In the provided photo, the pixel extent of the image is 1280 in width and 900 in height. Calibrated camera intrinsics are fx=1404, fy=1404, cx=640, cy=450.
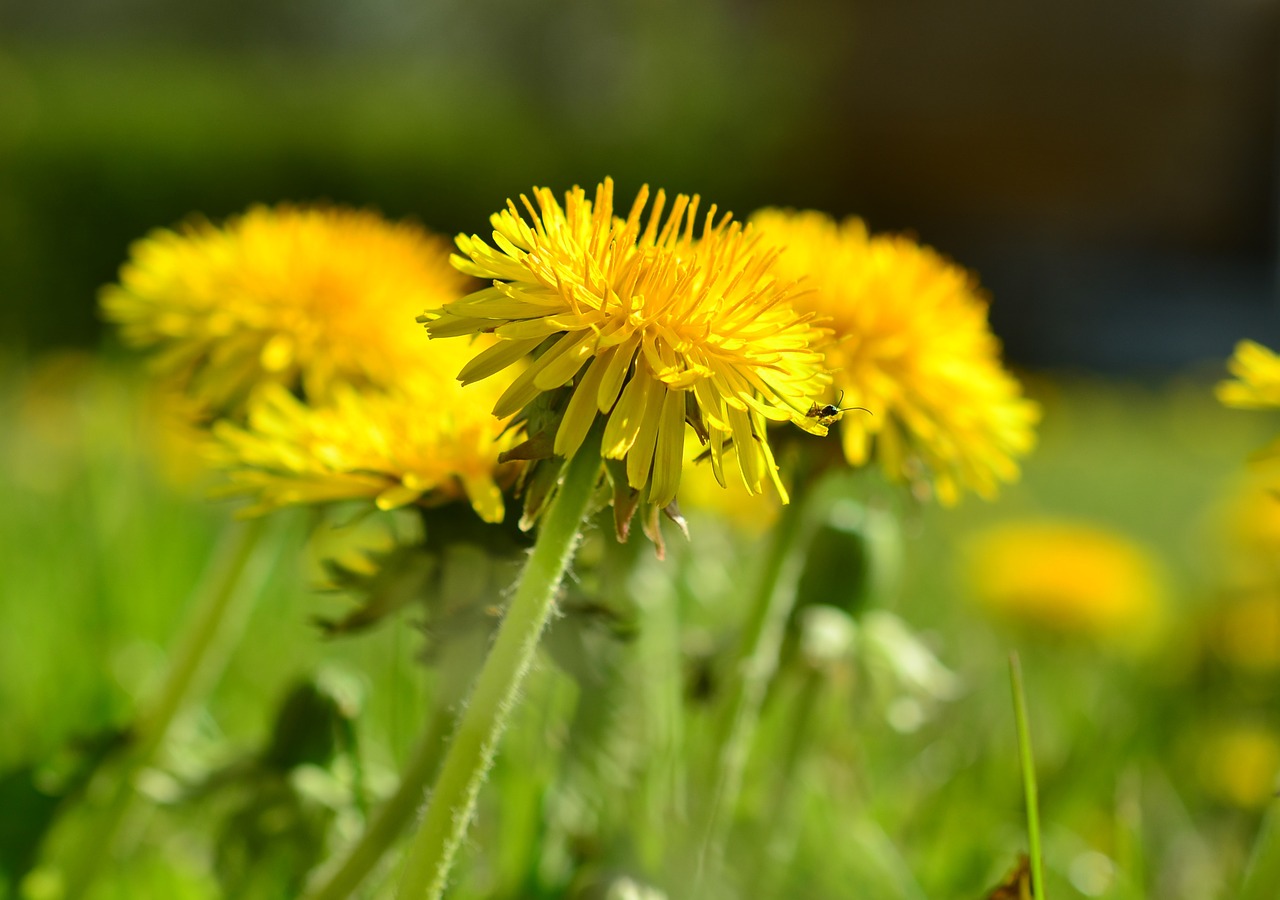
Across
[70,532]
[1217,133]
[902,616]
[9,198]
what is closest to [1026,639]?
[902,616]

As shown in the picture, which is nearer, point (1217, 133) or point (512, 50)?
point (1217, 133)

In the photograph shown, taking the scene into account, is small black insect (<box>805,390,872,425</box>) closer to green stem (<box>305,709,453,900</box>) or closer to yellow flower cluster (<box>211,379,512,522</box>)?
yellow flower cluster (<box>211,379,512,522</box>)

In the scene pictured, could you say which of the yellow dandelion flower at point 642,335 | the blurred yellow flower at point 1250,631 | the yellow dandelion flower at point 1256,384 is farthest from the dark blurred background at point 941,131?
the yellow dandelion flower at point 642,335

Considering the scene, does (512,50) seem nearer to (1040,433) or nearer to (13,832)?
(1040,433)

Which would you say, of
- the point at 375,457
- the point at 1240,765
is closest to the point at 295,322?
the point at 375,457

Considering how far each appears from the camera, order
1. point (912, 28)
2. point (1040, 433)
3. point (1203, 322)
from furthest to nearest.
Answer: point (912, 28) < point (1203, 322) < point (1040, 433)

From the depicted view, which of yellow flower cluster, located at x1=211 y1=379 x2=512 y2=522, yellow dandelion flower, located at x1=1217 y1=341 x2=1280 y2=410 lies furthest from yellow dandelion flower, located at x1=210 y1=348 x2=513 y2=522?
yellow dandelion flower, located at x1=1217 y1=341 x2=1280 y2=410

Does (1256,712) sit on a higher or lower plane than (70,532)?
higher
